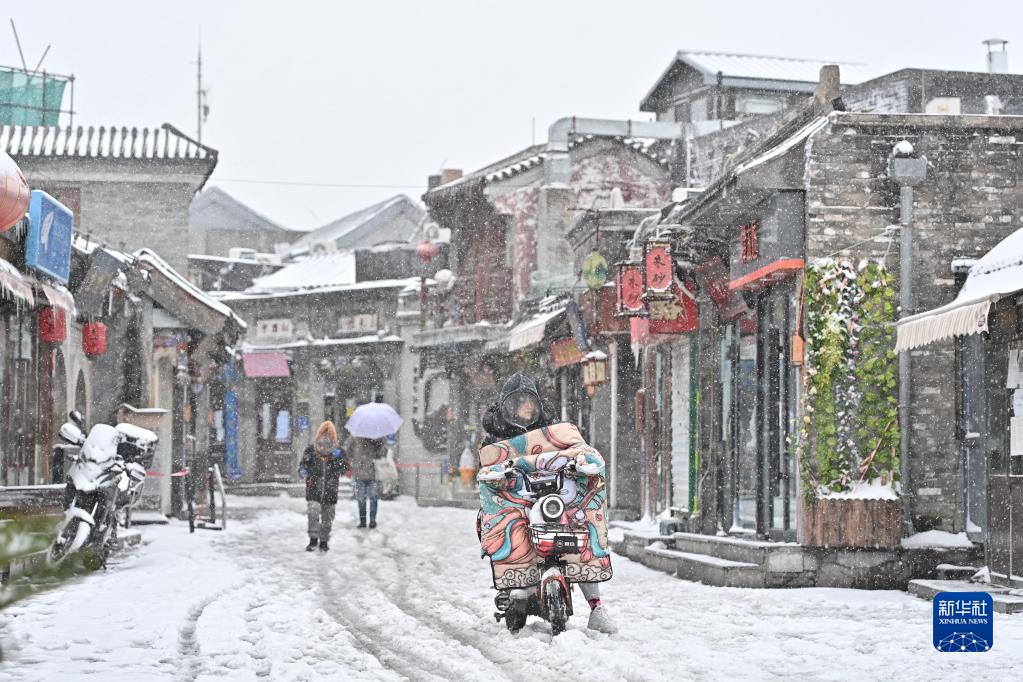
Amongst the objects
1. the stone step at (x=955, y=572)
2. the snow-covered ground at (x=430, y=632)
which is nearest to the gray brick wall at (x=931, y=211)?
the stone step at (x=955, y=572)

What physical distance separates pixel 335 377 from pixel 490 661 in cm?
3740

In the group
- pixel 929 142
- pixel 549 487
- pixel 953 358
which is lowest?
pixel 549 487

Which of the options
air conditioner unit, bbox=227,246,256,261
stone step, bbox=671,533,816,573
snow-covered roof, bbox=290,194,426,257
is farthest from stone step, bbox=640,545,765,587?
snow-covered roof, bbox=290,194,426,257

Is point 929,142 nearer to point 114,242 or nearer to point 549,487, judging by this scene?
point 549,487

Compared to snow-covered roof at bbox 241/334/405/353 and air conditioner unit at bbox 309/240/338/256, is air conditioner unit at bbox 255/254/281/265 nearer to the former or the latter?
air conditioner unit at bbox 309/240/338/256

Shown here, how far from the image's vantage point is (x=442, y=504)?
34.9 m

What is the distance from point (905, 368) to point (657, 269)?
4.23 m

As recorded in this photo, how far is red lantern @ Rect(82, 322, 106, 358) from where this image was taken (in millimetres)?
18453

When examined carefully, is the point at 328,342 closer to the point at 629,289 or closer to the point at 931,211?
the point at 629,289

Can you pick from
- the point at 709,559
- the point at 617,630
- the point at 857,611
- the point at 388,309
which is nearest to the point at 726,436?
the point at 709,559

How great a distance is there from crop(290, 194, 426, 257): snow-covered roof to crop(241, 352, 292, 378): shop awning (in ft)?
34.8

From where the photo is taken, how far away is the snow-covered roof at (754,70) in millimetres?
40062

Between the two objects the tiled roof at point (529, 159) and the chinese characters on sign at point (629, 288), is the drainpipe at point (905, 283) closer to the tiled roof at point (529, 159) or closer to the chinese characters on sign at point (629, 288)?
the chinese characters on sign at point (629, 288)

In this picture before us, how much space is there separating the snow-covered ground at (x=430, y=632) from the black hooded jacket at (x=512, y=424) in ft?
4.60
